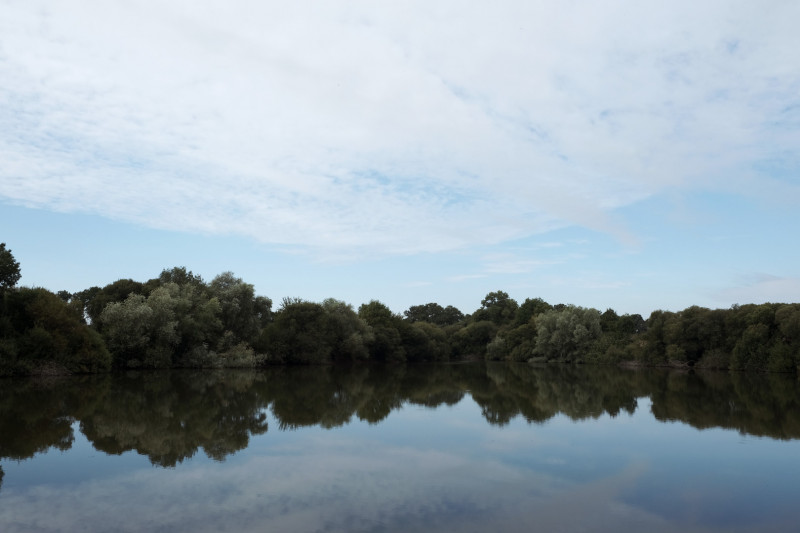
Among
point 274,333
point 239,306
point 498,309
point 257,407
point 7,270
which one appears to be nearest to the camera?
point 257,407

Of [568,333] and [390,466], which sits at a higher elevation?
[568,333]

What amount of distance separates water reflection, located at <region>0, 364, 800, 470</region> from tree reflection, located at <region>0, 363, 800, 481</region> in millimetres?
33

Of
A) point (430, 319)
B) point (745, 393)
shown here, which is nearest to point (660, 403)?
point (745, 393)

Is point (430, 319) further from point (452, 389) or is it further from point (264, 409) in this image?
point (264, 409)

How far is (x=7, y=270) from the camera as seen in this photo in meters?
29.0

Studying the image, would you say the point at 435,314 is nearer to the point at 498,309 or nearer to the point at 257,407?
the point at 498,309

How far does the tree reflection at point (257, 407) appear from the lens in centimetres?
1242

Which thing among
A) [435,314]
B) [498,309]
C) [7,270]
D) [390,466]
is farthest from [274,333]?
[435,314]

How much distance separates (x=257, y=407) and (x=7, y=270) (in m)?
19.1

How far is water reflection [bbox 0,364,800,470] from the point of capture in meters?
12.4

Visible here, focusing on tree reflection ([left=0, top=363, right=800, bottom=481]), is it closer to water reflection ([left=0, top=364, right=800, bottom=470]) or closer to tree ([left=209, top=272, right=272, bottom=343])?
water reflection ([left=0, top=364, right=800, bottom=470])

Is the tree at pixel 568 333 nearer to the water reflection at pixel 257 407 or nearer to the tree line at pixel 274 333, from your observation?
the tree line at pixel 274 333

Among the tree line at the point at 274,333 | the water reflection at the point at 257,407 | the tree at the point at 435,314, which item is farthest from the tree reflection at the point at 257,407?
the tree at the point at 435,314

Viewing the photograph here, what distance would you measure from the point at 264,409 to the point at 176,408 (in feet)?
8.60
